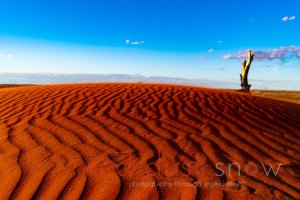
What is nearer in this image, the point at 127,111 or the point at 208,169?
the point at 208,169

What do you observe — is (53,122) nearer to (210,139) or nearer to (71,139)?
(71,139)

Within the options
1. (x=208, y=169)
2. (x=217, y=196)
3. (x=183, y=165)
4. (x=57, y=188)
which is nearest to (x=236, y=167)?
(x=208, y=169)

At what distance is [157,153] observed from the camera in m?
3.89

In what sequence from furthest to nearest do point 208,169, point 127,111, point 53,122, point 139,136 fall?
point 127,111, point 53,122, point 139,136, point 208,169

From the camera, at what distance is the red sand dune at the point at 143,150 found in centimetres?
301

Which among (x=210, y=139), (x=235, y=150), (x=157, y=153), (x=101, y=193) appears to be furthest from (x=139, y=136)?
(x=101, y=193)

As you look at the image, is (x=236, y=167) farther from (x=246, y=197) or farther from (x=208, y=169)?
(x=246, y=197)

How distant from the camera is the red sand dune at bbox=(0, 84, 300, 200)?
3.01 metres

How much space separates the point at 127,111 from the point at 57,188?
3102mm

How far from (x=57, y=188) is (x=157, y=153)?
4.39 feet

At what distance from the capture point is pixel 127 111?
596 centimetres

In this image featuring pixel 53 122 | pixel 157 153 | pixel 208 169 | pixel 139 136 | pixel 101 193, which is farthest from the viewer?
pixel 53 122

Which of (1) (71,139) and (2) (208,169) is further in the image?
(1) (71,139)

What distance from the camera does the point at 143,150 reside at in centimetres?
397
